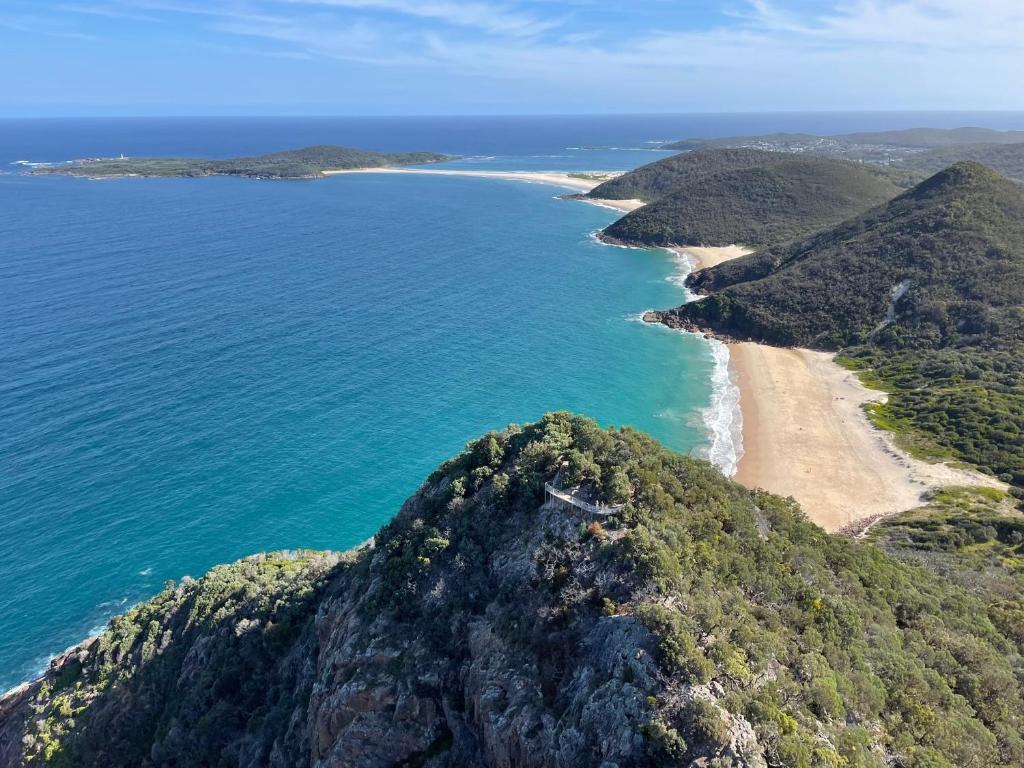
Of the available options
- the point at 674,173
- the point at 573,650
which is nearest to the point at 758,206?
the point at 674,173

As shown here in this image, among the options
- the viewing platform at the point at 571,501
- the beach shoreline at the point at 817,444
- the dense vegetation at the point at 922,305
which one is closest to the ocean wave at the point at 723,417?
the beach shoreline at the point at 817,444

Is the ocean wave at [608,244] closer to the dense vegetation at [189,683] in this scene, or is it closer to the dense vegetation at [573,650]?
the dense vegetation at [573,650]

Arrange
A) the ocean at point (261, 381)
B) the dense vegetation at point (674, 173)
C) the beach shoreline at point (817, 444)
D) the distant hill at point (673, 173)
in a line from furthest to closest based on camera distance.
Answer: the distant hill at point (673, 173)
the dense vegetation at point (674, 173)
the beach shoreline at point (817, 444)
the ocean at point (261, 381)

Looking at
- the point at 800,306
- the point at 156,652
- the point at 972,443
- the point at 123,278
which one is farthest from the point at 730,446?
the point at 123,278

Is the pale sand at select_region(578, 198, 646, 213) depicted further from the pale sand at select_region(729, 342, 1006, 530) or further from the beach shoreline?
the pale sand at select_region(729, 342, 1006, 530)

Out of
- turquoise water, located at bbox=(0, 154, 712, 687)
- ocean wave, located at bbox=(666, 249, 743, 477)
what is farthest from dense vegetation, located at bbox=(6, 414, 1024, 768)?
ocean wave, located at bbox=(666, 249, 743, 477)

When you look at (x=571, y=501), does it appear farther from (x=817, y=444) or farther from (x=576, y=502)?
(x=817, y=444)

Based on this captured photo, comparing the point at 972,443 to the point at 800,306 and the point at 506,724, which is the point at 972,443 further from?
the point at 506,724
